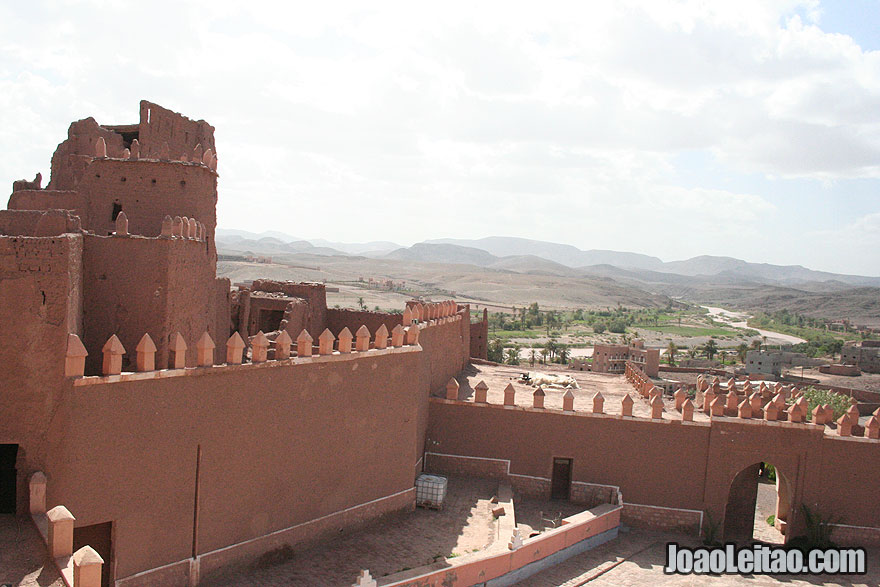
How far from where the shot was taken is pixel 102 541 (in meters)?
9.05

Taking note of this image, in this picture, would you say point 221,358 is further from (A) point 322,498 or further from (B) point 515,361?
(B) point 515,361

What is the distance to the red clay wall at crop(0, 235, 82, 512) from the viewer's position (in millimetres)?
8734

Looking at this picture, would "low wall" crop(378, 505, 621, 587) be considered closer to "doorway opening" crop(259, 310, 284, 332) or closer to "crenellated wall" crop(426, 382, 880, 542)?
"crenellated wall" crop(426, 382, 880, 542)

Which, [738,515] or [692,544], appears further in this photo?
[738,515]

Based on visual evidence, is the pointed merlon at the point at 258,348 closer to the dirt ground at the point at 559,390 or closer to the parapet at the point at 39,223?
the parapet at the point at 39,223

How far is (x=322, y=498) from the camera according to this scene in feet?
39.1

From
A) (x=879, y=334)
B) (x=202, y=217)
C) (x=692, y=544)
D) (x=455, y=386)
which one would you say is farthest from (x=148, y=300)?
(x=879, y=334)

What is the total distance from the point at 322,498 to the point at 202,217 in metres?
5.58

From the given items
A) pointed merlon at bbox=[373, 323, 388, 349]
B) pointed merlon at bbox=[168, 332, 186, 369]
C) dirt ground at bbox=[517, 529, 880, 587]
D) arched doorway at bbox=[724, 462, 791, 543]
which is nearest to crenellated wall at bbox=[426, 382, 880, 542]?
arched doorway at bbox=[724, 462, 791, 543]

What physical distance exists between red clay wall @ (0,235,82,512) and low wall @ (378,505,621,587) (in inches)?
210

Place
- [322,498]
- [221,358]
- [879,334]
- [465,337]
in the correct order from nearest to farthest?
[322,498], [221,358], [465,337], [879,334]

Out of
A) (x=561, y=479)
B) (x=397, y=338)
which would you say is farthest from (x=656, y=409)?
(x=397, y=338)

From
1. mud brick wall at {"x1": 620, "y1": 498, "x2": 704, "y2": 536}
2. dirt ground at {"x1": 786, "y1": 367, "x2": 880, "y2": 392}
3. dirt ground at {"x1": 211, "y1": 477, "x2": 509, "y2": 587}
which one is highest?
dirt ground at {"x1": 211, "y1": 477, "x2": 509, "y2": 587}

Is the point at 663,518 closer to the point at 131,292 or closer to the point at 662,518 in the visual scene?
the point at 662,518
